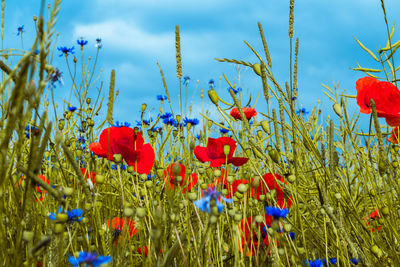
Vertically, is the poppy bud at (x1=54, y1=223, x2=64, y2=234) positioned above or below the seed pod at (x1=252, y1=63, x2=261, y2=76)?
below

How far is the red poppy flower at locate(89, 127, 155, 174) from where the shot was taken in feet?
2.77

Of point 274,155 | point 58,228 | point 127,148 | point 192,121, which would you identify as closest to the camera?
point 58,228

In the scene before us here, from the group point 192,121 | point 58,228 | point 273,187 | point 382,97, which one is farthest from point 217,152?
point 192,121

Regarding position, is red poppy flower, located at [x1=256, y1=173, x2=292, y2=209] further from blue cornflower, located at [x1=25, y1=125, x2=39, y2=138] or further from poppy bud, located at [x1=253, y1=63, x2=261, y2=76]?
blue cornflower, located at [x1=25, y1=125, x2=39, y2=138]

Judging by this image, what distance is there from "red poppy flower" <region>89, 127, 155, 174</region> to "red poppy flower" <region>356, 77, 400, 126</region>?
500mm

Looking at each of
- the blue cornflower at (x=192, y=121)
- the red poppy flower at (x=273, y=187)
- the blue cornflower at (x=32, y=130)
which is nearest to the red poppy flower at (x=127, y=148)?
the blue cornflower at (x=32, y=130)

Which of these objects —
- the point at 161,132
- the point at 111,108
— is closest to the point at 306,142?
the point at 111,108

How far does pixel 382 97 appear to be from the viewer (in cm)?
90

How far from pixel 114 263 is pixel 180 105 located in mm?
408

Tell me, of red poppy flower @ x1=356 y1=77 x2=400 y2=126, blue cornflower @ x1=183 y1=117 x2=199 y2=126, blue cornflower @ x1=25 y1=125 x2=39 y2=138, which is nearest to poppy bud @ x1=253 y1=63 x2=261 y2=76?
red poppy flower @ x1=356 y1=77 x2=400 y2=126

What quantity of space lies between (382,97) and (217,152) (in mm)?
394

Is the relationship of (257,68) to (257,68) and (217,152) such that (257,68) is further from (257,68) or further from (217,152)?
(217,152)

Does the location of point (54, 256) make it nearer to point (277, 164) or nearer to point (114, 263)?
point (114, 263)

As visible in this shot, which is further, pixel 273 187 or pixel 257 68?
pixel 273 187
